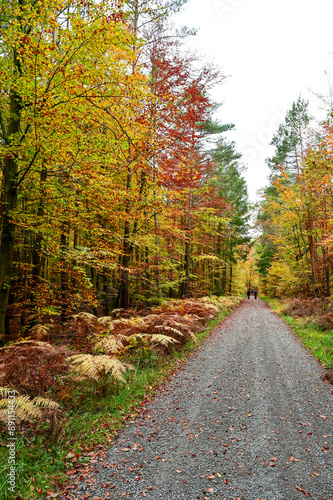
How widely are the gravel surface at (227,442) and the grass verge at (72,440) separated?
242 millimetres

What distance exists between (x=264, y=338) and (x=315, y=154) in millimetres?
8174

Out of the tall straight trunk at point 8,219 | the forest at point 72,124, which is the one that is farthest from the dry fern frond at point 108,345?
the tall straight trunk at point 8,219

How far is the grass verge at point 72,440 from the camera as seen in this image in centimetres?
268

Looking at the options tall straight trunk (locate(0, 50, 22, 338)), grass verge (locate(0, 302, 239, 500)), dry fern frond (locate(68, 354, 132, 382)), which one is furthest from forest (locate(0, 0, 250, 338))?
grass verge (locate(0, 302, 239, 500))

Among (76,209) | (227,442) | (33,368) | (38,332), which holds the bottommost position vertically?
(227,442)

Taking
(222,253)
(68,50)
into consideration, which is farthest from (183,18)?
(222,253)

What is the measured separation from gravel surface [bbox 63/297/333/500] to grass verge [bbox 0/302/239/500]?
242mm

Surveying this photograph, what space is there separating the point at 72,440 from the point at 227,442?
7.54ft

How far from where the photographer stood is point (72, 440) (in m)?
3.40

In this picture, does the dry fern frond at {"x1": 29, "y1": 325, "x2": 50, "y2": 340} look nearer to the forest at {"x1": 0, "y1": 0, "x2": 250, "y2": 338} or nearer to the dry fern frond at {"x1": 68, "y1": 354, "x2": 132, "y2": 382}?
the forest at {"x1": 0, "y1": 0, "x2": 250, "y2": 338}

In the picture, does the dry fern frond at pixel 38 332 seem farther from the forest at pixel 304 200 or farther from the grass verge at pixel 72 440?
the forest at pixel 304 200

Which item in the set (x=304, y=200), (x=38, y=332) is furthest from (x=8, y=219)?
(x=304, y=200)

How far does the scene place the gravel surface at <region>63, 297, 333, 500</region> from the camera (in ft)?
8.86

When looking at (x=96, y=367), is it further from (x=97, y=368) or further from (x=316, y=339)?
(x=316, y=339)
